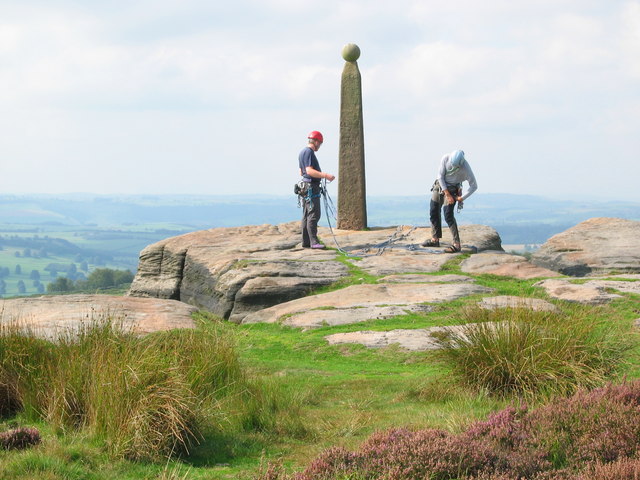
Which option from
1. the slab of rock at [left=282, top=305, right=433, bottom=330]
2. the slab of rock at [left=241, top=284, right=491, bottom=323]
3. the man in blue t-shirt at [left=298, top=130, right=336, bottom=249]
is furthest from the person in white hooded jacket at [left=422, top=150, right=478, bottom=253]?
the slab of rock at [left=282, top=305, right=433, bottom=330]

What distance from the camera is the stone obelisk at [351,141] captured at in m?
21.4

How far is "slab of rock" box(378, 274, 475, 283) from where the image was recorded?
14586 millimetres

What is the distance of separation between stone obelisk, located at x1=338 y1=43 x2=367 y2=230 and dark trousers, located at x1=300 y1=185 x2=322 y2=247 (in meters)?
3.82

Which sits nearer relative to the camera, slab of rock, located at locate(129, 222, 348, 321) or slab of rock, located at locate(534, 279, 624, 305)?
slab of rock, located at locate(534, 279, 624, 305)

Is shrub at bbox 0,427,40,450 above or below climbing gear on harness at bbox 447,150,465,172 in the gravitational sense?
below

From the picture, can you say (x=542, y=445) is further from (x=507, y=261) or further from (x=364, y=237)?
(x=364, y=237)

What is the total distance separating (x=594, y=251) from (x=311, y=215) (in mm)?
6845

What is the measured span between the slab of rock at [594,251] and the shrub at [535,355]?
9596 mm

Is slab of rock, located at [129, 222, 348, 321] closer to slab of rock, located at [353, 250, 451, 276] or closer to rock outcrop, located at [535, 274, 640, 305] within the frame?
slab of rock, located at [353, 250, 451, 276]

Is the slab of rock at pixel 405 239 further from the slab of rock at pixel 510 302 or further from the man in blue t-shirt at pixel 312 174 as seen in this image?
the slab of rock at pixel 510 302

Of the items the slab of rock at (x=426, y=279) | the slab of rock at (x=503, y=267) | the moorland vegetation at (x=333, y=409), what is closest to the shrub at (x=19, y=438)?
the moorland vegetation at (x=333, y=409)

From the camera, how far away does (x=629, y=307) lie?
39.4 ft

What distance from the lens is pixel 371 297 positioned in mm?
13406

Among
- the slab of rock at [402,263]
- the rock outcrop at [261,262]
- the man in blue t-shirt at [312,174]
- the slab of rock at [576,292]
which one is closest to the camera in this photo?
the slab of rock at [576,292]
